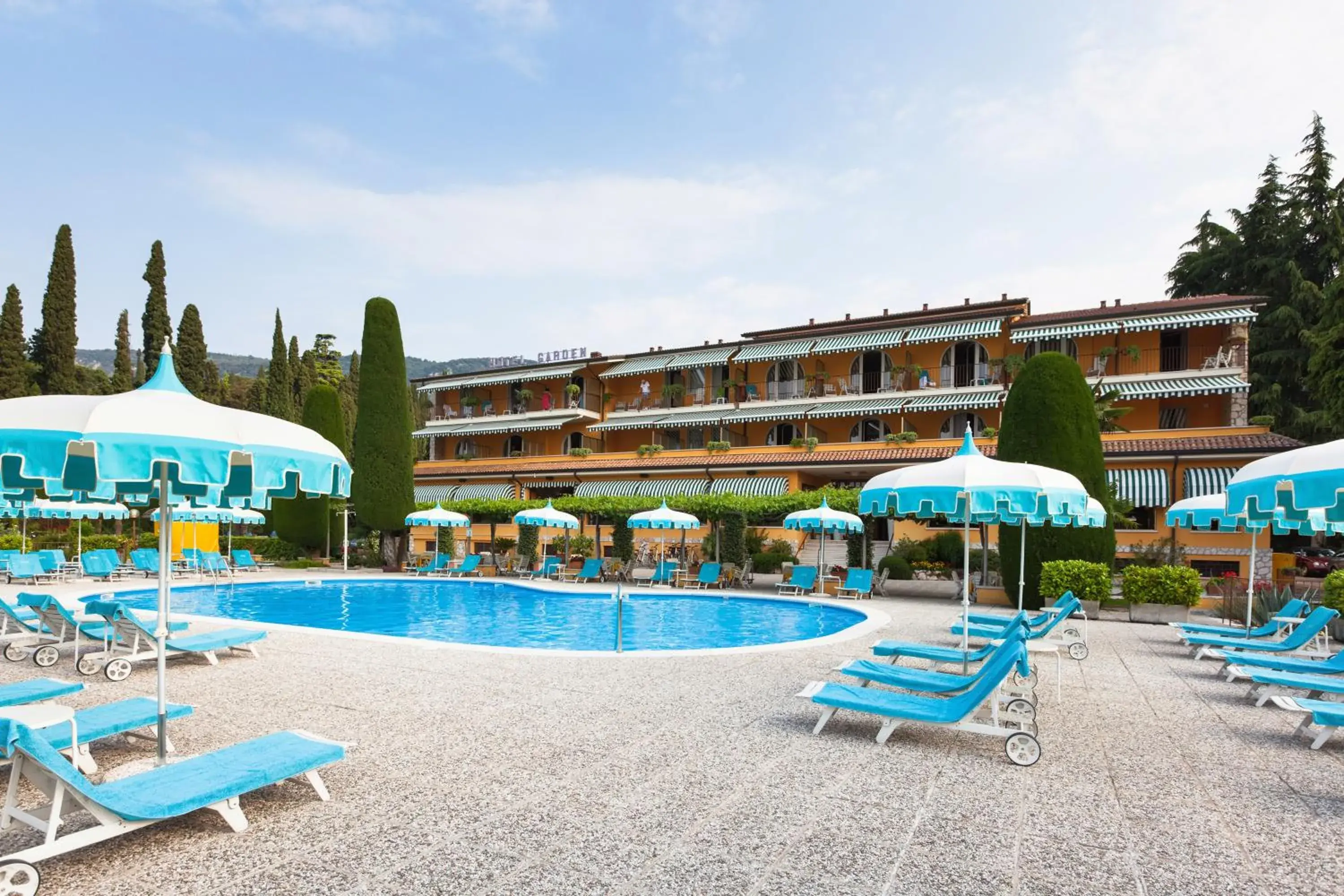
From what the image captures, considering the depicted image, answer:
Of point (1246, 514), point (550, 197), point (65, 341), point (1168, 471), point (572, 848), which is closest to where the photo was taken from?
point (572, 848)

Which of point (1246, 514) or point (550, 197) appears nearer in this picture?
point (1246, 514)

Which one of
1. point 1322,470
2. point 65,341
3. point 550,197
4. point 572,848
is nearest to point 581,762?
point 572,848

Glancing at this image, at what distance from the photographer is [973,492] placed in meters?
9.20

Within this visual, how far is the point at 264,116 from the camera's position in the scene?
57.8 ft

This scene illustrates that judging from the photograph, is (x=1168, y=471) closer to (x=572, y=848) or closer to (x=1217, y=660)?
(x=1217, y=660)

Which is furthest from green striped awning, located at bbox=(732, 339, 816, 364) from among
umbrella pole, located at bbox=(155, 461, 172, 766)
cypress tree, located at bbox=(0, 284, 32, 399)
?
cypress tree, located at bbox=(0, 284, 32, 399)

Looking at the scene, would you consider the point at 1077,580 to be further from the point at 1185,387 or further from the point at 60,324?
the point at 60,324

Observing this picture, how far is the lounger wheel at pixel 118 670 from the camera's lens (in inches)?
381

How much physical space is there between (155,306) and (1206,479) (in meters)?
55.3

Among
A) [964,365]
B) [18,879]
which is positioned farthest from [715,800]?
[964,365]

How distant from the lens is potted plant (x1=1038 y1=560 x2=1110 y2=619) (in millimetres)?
18109

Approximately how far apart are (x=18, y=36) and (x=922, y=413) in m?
33.7

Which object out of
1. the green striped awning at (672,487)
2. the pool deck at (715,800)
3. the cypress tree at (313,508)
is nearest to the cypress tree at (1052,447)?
the pool deck at (715,800)

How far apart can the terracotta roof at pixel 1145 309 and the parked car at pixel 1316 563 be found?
1022 cm
